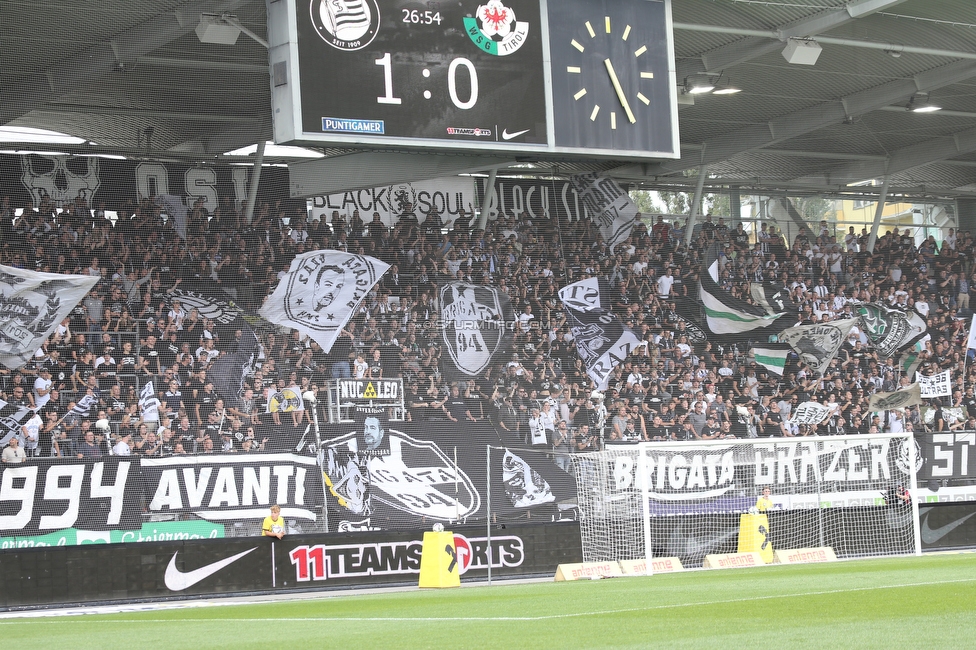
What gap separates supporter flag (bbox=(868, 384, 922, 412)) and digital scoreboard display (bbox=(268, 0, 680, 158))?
13.3 metres

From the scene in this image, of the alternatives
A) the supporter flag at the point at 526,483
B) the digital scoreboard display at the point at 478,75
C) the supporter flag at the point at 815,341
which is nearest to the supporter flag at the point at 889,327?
the supporter flag at the point at 815,341

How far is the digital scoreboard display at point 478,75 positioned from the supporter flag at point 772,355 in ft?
40.1

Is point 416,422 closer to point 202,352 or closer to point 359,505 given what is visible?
point 359,505

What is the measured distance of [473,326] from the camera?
24156mm

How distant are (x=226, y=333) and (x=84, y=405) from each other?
9.91ft

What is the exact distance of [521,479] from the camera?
21.6 meters

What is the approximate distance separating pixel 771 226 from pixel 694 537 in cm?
1234

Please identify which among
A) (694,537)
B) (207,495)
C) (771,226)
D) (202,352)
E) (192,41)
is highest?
(192,41)

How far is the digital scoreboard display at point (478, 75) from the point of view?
553 inches

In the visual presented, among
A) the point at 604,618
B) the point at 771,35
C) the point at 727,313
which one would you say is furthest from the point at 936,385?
the point at 604,618

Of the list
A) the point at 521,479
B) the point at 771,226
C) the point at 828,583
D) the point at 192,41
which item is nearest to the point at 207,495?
the point at 521,479

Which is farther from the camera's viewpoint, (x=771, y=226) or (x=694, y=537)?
(x=771, y=226)

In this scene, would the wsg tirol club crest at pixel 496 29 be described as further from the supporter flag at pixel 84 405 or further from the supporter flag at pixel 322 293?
the supporter flag at pixel 84 405

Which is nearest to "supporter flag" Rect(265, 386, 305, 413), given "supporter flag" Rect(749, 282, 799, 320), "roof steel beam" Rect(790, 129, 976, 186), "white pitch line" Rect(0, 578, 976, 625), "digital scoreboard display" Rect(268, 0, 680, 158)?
"white pitch line" Rect(0, 578, 976, 625)
